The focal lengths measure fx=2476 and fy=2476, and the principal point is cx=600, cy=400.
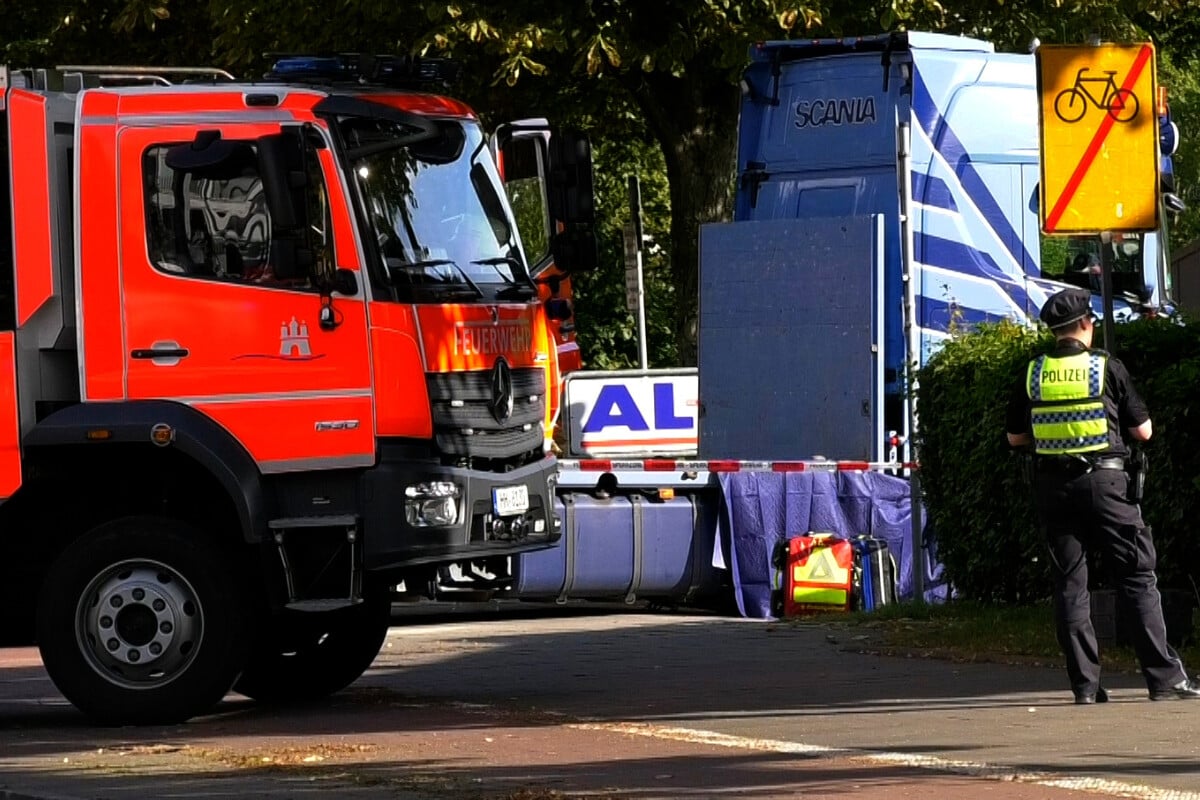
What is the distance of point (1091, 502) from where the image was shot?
34.8ft

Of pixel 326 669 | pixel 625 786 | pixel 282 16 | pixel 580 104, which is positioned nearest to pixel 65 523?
pixel 326 669

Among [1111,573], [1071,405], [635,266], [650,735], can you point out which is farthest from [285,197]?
[635,266]

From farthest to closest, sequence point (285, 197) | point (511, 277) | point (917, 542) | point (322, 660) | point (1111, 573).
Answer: point (917, 542)
point (322, 660)
point (511, 277)
point (285, 197)
point (1111, 573)

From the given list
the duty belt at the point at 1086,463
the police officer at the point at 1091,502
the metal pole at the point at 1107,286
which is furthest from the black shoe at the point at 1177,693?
the metal pole at the point at 1107,286

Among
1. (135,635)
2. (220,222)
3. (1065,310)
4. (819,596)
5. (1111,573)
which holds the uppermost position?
(220,222)

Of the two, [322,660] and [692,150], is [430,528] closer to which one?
[322,660]

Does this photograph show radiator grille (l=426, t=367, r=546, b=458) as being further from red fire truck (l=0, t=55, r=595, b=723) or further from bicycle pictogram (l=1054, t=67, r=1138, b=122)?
bicycle pictogram (l=1054, t=67, r=1138, b=122)

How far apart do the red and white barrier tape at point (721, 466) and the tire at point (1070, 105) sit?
20.0ft

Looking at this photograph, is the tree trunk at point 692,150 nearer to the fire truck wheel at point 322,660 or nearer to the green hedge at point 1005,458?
the green hedge at point 1005,458

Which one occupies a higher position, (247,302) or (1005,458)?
(247,302)

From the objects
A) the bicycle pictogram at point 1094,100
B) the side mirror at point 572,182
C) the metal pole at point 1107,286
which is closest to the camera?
the bicycle pictogram at point 1094,100

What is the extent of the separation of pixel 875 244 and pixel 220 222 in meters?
7.44

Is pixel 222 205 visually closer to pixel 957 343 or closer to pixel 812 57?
pixel 957 343

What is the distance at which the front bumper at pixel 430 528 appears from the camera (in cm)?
1130
